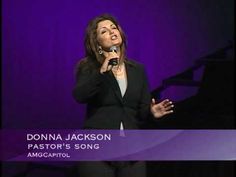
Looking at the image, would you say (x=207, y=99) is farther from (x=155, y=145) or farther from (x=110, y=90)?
(x=110, y=90)

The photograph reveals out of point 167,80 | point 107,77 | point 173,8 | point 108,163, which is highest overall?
point 173,8

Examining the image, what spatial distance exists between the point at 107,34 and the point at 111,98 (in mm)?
279

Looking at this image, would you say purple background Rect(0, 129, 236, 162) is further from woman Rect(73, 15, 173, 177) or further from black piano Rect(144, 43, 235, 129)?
woman Rect(73, 15, 173, 177)

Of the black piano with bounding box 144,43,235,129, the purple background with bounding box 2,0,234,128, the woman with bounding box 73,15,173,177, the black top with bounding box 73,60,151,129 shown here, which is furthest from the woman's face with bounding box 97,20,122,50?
the black piano with bounding box 144,43,235,129

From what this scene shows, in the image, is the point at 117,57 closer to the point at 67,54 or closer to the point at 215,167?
the point at 67,54

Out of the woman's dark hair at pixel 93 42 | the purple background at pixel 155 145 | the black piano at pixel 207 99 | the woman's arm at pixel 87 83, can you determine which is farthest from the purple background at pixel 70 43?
the woman's arm at pixel 87 83

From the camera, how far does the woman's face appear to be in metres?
1.92

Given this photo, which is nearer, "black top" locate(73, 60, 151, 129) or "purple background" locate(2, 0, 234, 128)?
"black top" locate(73, 60, 151, 129)

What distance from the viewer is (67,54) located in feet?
7.97

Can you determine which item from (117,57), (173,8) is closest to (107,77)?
(117,57)

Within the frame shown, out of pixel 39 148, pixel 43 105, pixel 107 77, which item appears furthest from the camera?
pixel 43 105

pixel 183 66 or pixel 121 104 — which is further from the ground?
pixel 183 66

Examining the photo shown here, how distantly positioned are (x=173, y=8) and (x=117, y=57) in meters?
0.72

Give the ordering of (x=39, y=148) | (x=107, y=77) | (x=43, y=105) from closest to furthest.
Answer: (x=107, y=77), (x=39, y=148), (x=43, y=105)
